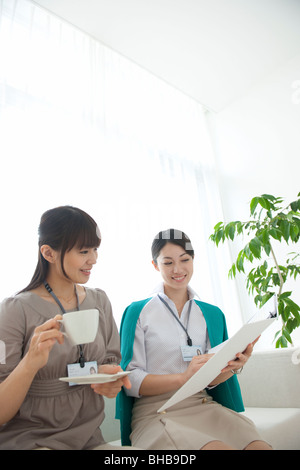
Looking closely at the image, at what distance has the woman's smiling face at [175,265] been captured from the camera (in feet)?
5.12

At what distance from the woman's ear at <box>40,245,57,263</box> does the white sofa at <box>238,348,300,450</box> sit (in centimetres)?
120

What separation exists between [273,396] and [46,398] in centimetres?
139

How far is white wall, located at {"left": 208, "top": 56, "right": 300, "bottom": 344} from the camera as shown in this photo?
344 centimetres

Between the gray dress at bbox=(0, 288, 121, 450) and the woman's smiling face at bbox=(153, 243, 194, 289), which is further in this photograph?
the woman's smiling face at bbox=(153, 243, 194, 289)

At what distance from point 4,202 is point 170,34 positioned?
6.84 ft

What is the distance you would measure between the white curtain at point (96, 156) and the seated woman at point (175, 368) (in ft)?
3.28

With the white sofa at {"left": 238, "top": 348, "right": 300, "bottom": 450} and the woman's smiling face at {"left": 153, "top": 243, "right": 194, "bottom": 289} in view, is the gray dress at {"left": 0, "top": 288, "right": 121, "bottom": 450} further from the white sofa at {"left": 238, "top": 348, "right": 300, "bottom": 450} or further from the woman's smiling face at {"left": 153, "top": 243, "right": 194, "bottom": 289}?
the white sofa at {"left": 238, "top": 348, "right": 300, "bottom": 450}

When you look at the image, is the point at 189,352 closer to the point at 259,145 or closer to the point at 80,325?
the point at 80,325

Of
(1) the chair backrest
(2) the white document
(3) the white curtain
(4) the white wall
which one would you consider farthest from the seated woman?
(4) the white wall

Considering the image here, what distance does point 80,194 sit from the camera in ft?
8.27

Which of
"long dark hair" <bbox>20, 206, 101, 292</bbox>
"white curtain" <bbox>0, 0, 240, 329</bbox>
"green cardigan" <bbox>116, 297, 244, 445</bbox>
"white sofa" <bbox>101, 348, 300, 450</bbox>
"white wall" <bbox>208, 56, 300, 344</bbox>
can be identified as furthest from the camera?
"white wall" <bbox>208, 56, 300, 344</bbox>

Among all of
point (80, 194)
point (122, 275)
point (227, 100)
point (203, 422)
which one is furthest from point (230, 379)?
point (227, 100)

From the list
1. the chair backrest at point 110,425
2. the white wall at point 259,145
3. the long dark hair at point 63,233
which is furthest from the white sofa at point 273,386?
the white wall at point 259,145
